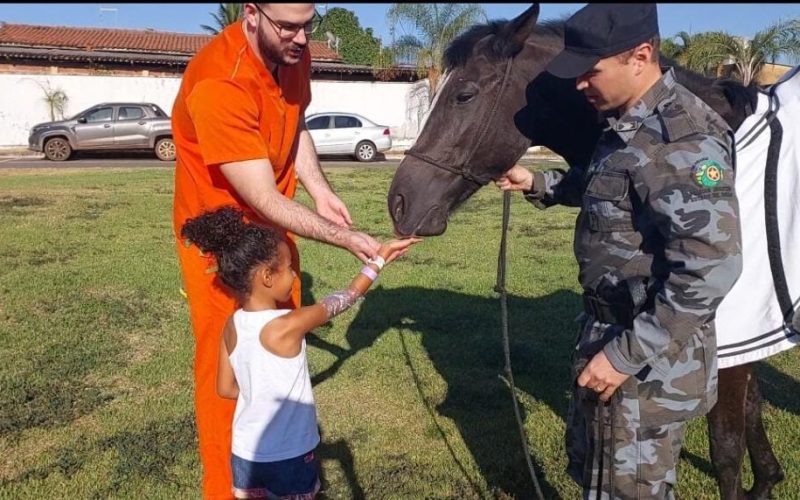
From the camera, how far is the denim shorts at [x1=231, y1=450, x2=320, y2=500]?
7.78 ft

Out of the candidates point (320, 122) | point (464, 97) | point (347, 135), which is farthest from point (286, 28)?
point (320, 122)

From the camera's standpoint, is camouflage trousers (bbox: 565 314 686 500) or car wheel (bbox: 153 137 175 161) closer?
camouflage trousers (bbox: 565 314 686 500)

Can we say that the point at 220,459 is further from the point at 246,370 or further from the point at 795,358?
the point at 795,358

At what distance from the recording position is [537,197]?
277cm

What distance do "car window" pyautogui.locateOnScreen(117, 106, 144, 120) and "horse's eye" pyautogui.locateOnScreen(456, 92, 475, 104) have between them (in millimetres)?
18804

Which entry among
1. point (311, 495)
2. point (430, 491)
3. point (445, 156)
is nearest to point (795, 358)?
point (430, 491)

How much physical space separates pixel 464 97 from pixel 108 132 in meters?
19.0

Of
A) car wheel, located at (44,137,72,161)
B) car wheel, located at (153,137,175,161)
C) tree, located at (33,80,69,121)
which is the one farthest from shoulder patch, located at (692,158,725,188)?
tree, located at (33,80,69,121)

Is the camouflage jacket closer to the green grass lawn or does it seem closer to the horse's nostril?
the horse's nostril

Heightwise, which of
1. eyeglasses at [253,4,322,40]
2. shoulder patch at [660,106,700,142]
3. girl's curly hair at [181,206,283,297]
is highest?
eyeglasses at [253,4,322,40]

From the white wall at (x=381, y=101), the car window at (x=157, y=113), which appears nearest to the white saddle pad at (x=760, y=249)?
the car window at (x=157, y=113)

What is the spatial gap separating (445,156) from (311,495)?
4.55 ft

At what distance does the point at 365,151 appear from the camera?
20812mm

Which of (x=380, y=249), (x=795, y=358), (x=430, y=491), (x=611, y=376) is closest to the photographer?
(x=611, y=376)
